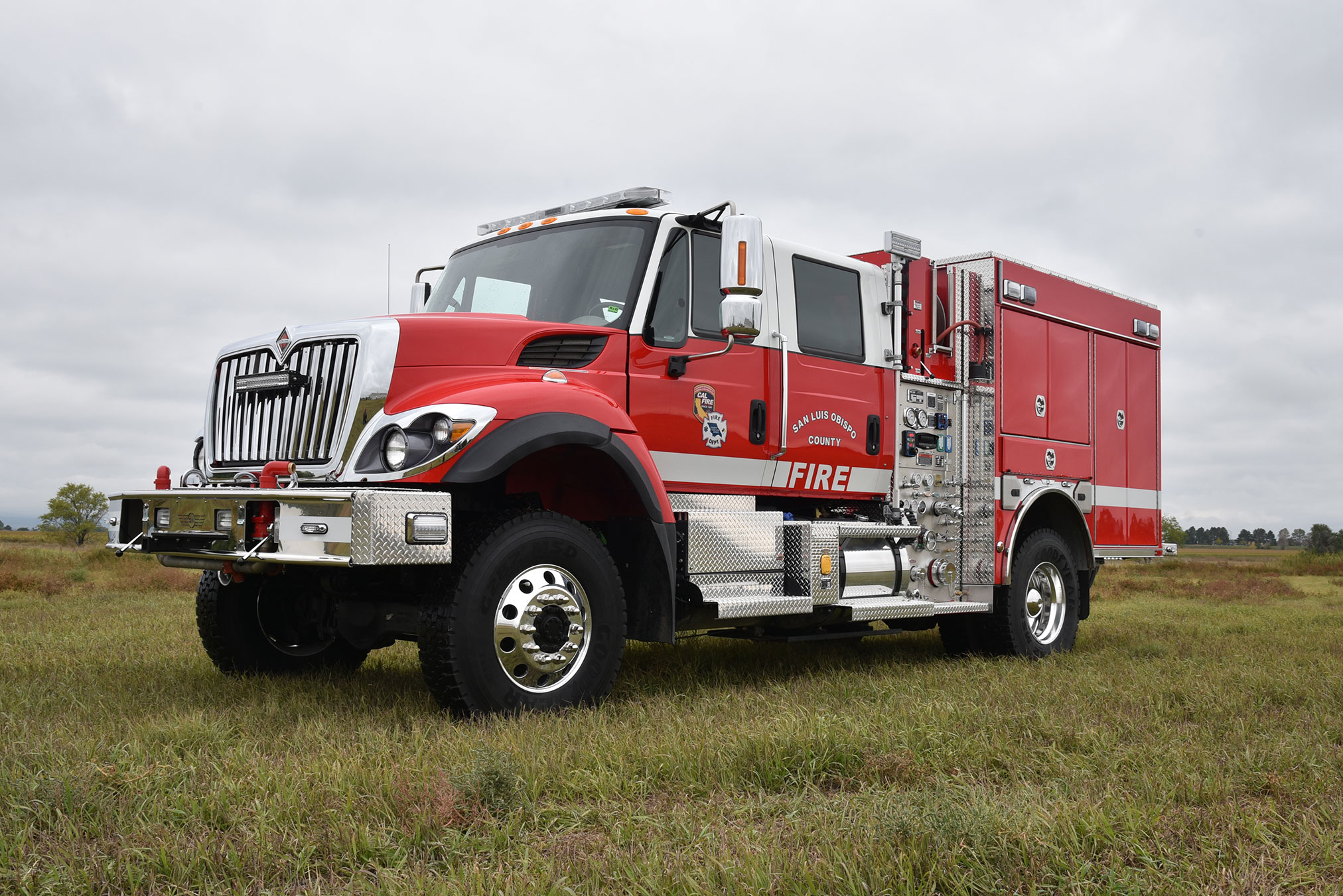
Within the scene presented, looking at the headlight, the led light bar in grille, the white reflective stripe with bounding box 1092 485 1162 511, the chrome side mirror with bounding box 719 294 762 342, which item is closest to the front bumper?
the headlight

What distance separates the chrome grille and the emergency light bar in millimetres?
1978

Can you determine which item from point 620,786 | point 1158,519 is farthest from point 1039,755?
point 1158,519

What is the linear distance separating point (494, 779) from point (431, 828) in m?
0.35

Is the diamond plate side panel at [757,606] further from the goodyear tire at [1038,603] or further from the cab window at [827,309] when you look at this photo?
the goodyear tire at [1038,603]

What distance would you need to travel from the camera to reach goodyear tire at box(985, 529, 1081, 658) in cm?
844

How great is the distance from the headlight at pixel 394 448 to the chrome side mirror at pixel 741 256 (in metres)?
1.83

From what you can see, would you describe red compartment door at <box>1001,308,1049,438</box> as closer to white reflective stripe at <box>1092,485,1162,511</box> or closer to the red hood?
white reflective stripe at <box>1092,485,1162,511</box>

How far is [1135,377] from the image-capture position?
10352 mm

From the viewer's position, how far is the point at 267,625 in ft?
22.1

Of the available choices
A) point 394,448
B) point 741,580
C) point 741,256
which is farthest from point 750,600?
point 394,448

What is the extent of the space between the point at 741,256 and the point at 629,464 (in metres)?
1.23

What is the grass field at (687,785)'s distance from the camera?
3.00m

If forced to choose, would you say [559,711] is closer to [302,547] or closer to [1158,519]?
[302,547]

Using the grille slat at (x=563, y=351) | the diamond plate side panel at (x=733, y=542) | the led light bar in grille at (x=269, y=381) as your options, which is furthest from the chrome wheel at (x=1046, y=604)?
the led light bar in grille at (x=269, y=381)
